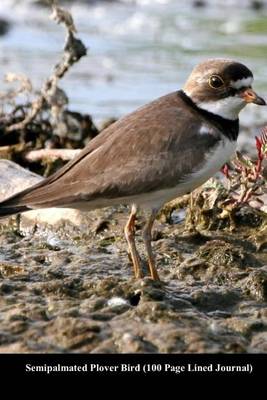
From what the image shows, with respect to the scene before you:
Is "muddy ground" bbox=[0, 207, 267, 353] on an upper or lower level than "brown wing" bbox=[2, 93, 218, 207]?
lower

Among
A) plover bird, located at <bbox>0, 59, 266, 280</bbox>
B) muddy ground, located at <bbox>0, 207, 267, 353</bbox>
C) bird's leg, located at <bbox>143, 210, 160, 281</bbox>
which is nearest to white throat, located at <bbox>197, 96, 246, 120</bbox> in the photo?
plover bird, located at <bbox>0, 59, 266, 280</bbox>

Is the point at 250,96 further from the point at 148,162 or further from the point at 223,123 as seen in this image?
the point at 148,162

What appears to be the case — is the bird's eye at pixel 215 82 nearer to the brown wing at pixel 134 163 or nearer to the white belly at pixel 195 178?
the brown wing at pixel 134 163

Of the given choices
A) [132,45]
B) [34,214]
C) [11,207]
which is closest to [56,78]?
[34,214]

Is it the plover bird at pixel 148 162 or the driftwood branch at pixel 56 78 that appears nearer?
the plover bird at pixel 148 162

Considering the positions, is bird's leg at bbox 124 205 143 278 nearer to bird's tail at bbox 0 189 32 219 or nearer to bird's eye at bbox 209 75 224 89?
bird's tail at bbox 0 189 32 219

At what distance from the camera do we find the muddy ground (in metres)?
5.72

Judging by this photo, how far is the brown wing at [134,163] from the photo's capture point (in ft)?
22.5

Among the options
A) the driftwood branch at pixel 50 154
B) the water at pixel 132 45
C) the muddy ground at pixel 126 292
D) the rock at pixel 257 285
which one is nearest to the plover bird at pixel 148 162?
the muddy ground at pixel 126 292

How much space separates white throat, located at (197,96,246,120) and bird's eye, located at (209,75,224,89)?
0.10 meters

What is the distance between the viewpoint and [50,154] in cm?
962

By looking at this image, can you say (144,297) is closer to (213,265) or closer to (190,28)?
(213,265)

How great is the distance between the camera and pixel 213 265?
23.7 feet

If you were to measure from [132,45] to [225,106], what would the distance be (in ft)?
29.5
